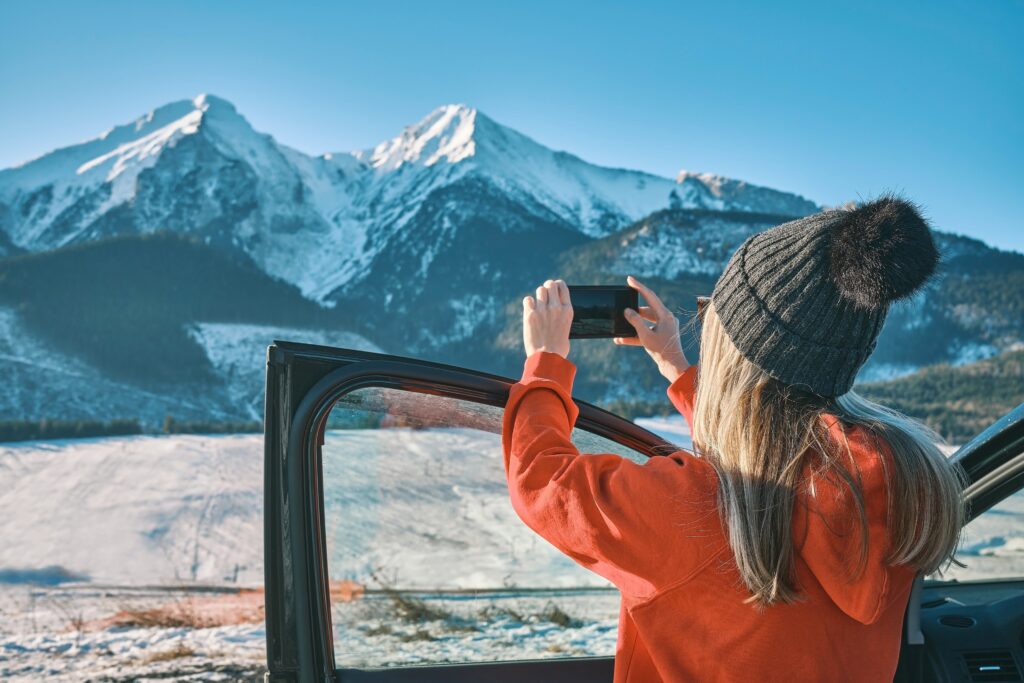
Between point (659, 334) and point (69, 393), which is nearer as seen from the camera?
point (659, 334)

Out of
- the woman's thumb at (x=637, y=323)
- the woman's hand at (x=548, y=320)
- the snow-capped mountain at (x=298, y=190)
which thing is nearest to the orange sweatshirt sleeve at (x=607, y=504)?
the woman's hand at (x=548, y=320)

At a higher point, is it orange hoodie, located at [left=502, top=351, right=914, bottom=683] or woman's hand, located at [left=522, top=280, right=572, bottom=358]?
woman's hand, located at [left=522, top=280, right=572, bottom=358]

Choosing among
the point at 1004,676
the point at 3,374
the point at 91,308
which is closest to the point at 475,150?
the point at 91,308

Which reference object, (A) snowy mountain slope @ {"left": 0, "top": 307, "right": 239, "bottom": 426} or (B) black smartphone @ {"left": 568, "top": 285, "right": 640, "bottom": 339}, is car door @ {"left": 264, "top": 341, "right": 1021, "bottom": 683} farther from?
(A) snowy mountain slope @ {"left": 0, "top": 307, "right": 239, "bottom": 426}

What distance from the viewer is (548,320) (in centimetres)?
122

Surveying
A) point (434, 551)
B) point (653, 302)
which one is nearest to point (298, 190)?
point (434, 551)

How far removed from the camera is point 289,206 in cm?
10819

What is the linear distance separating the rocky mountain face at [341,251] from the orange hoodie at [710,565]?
3433 cm

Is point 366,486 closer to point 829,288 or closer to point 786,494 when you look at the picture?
point 786,494

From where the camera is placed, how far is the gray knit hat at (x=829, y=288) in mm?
859

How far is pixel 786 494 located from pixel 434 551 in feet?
10.8

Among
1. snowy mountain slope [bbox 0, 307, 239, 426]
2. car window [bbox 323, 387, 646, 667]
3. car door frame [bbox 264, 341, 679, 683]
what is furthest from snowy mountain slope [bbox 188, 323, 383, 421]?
car door frame [bbox 264, 341, 679, 683]

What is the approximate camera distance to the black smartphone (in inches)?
53.2

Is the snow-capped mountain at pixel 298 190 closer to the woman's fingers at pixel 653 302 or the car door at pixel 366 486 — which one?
the car door at pixel 366 486
